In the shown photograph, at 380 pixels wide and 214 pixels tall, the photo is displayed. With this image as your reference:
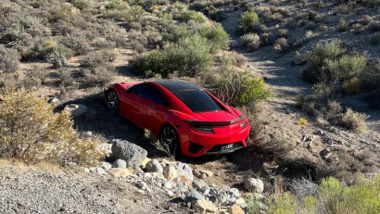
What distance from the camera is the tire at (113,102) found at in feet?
31.8

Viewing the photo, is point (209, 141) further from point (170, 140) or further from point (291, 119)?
point (291, 119)

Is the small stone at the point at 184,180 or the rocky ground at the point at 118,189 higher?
the rocky ground at the point at 118,189

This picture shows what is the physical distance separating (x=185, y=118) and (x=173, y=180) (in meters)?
1.35

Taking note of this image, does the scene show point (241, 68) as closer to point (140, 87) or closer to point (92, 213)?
point (140, 87)

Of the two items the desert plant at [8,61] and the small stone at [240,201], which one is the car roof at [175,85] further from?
the desert plant at [8,61]

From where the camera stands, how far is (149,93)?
8664mm

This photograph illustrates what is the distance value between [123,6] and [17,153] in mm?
23625

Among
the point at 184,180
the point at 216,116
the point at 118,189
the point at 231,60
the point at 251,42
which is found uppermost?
the point at 216,116

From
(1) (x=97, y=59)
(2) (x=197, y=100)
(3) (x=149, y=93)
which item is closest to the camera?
(2) (x=197, y=100)

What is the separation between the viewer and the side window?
829cm

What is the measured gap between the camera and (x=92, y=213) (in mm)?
4547

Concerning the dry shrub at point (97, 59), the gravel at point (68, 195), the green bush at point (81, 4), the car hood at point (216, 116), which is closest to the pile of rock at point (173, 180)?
the gravel at point (68, 195)

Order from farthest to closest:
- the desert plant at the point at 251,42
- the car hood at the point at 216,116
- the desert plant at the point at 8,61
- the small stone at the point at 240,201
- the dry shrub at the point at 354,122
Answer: the desert plant at the point at 251,42, the desert plant at the point at 8,61, the dry shrub at the point at 354,122, the car hood at the point at 216,116, the small stone at the point at 240,201

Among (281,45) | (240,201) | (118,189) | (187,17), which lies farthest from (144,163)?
(187,17)
